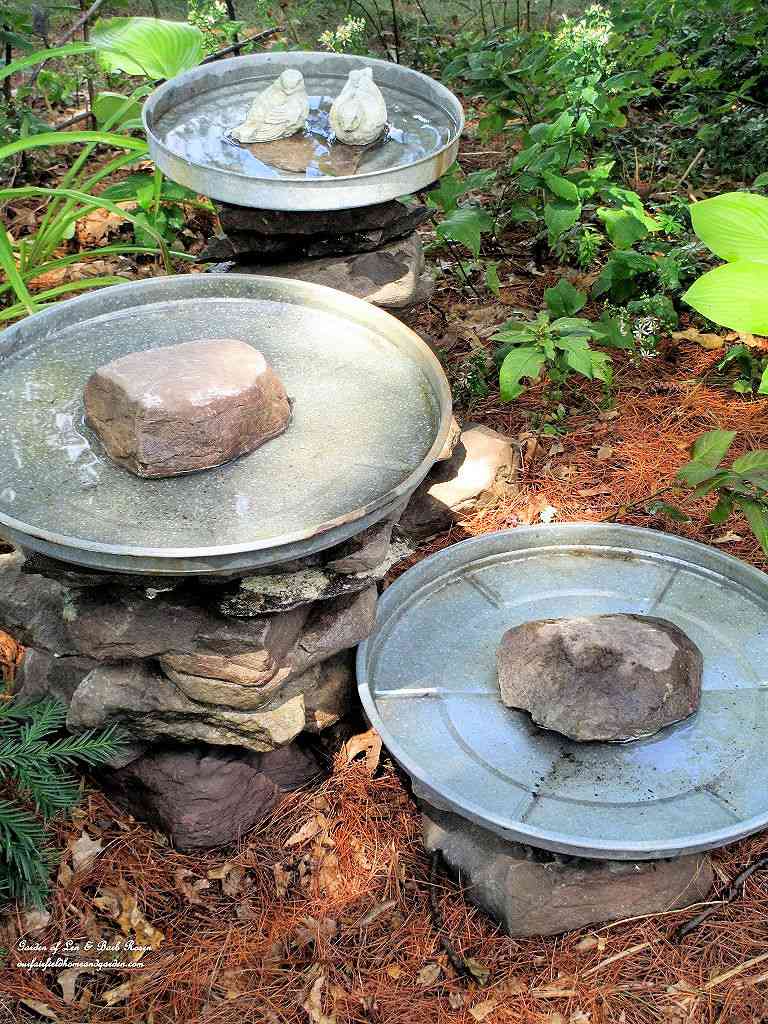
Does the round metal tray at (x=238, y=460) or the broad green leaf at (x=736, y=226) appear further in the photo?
the round metal tray at (x=238, y=460)

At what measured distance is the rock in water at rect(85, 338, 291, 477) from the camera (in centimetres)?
189

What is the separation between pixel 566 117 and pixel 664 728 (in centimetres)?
202

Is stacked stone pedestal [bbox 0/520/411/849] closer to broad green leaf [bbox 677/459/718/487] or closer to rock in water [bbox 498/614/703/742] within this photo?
rock in water [bbox 498/614/703/742]

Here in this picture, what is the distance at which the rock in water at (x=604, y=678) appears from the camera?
2.06m

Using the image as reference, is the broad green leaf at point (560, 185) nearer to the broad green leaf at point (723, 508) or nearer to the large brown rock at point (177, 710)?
the broad green leaf at point (723, 508)

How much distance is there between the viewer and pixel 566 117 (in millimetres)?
3121

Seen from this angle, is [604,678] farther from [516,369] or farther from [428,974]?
[516,369]

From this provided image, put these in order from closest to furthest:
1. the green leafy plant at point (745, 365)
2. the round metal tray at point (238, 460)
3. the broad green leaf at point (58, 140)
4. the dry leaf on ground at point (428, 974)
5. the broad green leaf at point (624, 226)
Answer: the round metal tray at point (238, 460)
the dry leaf on ground at point (428, 974)
the broad green leaf at point (58, 140)
the broad green leaf at point (624, 226)
the green leafy plant at point (745, 365)

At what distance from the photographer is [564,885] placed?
1908 millimetres

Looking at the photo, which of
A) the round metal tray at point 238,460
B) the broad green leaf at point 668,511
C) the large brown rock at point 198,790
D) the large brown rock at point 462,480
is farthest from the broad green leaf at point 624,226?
the large brown rock at point 198,790

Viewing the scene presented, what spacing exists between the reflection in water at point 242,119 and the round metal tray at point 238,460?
388 millimetres

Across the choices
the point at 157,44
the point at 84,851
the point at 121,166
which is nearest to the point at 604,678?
the point at 84,851

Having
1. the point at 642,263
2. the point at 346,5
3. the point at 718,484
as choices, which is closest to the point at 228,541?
the point at 718,484

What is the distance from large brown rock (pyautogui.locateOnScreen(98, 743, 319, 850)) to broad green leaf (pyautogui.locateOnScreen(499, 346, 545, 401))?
1.18m
